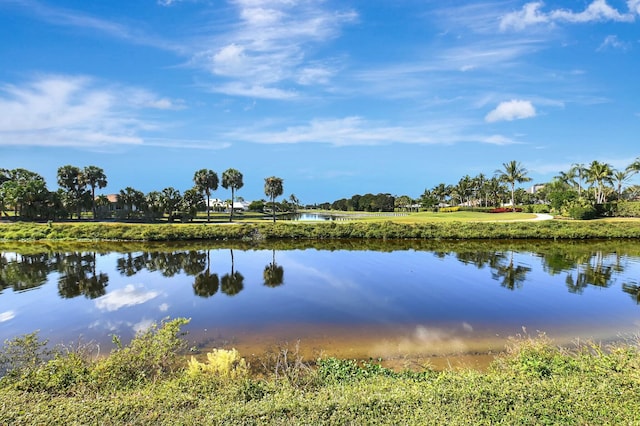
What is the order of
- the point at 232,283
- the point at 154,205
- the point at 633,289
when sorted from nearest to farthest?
the point at 633,289, the point at 232,283, the point at 154,205

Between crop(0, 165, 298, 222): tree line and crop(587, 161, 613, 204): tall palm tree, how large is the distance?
57782 millimetres

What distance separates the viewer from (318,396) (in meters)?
5.82

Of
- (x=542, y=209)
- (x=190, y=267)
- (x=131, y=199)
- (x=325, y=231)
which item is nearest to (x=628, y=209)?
(x=542, y=209)

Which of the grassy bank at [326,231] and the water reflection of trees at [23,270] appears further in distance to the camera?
the grassy bank at [326,231]

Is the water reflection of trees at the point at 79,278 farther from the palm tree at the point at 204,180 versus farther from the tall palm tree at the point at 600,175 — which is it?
the tall palm tree at the point at 600,175

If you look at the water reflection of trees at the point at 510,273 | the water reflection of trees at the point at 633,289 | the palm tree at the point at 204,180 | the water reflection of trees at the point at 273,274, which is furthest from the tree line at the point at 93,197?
the water reflection of trees at the point at 633,289

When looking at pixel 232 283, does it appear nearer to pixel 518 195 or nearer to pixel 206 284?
pixel 206 284

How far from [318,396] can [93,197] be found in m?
70.8

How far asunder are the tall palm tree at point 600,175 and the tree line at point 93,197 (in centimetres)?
5778

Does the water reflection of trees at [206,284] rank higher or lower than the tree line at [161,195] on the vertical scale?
lower

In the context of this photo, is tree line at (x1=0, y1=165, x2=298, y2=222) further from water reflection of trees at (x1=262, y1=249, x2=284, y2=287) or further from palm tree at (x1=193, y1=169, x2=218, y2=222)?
water reflection of trees at (x1=262, y1=249, x2=284, y2=287)

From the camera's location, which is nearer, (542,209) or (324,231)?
(324,231)

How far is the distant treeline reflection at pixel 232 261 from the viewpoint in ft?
67.8

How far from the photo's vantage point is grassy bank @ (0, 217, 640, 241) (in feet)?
137
